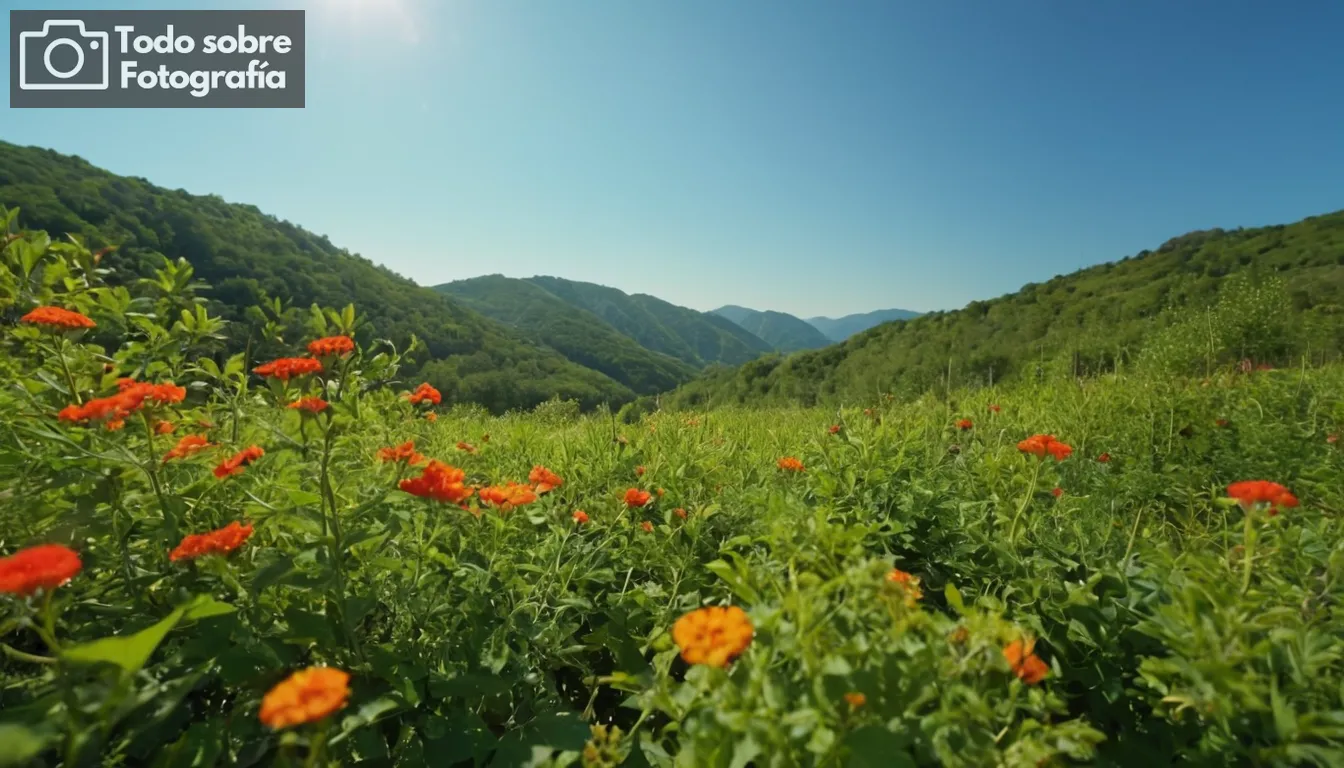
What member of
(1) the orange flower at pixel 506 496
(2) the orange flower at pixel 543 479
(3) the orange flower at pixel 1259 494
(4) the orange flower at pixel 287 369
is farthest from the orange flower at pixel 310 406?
(3) the orange flower at pixel 1259 494

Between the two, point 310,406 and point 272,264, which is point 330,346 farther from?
point 272,264

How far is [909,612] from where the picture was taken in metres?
0.83

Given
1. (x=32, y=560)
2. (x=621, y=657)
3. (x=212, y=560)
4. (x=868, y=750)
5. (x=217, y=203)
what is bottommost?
(x=621, y=657)

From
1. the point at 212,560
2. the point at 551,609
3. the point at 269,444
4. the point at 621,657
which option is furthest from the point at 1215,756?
the point at 269,444

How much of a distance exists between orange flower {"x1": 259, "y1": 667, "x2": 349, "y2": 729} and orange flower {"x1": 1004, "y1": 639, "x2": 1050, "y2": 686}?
0.92m

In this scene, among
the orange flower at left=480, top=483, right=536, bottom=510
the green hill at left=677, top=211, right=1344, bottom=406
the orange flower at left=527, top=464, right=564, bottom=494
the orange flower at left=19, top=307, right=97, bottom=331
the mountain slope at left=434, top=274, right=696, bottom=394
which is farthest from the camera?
the mountain slope at left=434, top=274, right=696, bottom=394

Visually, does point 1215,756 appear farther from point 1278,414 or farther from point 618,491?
point 1278,414

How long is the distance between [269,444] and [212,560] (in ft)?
1.65

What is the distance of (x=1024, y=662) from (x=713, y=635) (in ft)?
1.59

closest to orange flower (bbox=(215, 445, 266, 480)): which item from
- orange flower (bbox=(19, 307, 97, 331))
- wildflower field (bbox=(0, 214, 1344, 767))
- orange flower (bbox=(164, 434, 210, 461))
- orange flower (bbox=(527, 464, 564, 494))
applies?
wildflower field (bbox=(0, 214, 1344, 767))

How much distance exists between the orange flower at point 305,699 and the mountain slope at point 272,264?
4013 cm

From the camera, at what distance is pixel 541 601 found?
1564mm

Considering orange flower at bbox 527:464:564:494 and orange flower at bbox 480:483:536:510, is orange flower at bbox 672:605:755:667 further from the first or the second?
orange flower at bbox 527:464:564:494

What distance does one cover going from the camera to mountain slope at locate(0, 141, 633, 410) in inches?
1864
